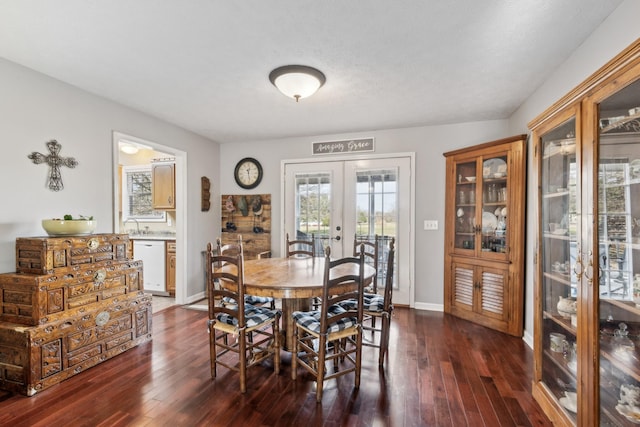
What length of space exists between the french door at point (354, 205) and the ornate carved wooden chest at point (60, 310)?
2.46 metres

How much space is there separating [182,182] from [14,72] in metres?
2.05

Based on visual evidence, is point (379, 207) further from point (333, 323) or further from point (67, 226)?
point (67, 226)

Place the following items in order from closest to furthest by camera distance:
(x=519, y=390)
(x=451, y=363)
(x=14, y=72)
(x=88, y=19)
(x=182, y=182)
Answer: (x=88, y=19) → (x=519, y=390) → (x=14, y=72) → (x=451, y=363) → (x=182, y=182)

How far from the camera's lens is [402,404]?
2008 mm

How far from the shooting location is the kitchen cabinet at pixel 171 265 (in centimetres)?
453

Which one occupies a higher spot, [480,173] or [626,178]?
[480,173]

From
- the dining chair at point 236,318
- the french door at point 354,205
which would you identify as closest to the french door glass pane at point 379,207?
the french door at point 354,205

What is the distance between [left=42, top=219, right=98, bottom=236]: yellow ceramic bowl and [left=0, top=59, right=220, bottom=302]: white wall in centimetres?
20

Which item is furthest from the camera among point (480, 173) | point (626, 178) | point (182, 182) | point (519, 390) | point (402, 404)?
point (182, 182)

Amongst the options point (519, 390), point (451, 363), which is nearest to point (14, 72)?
point (451, 363)

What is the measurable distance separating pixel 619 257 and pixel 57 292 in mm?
3574

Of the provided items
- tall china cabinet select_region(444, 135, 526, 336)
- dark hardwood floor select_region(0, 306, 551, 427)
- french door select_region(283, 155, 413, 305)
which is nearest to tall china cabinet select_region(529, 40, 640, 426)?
dark hardwood floor select_region(0, 306, 551, 427)

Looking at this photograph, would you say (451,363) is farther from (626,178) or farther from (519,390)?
(626,178)

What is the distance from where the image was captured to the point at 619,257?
1.44 metres
